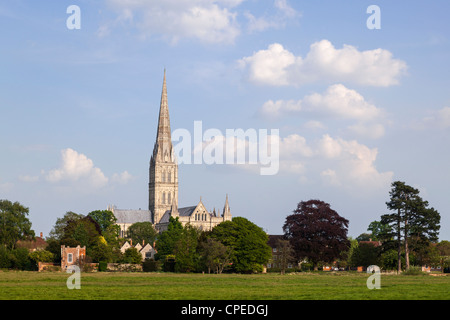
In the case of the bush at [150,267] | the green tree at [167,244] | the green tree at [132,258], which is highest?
the green tree at [167,244]

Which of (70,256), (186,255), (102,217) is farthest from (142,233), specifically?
(70,256)

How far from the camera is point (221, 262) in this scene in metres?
84.7

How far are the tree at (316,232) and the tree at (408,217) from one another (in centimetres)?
820

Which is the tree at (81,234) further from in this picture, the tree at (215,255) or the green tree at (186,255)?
the tree at (215,255)

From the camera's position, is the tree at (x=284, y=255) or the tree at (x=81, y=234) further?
the tree at (x=81, y=234)

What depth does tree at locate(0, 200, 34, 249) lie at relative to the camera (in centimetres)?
9694

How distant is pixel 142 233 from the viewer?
189 m

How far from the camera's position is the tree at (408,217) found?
86062 millimetres

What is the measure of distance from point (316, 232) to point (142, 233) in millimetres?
101957

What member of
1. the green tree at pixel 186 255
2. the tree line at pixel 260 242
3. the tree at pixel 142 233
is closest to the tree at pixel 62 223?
the tree line at pixel 260 242

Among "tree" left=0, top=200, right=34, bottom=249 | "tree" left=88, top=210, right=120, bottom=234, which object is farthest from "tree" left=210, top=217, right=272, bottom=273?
"tree" left=88, top=210, right=120, bottom=234
